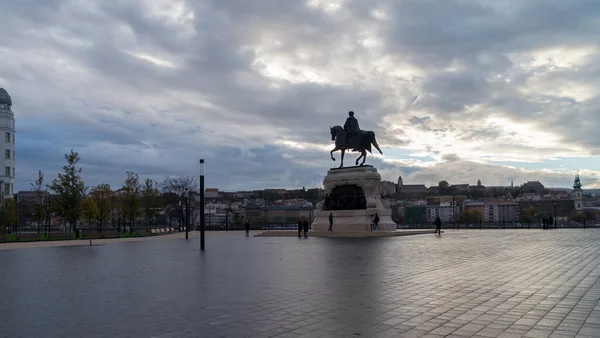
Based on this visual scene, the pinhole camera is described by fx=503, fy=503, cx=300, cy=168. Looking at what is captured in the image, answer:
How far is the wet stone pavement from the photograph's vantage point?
21.7 feet

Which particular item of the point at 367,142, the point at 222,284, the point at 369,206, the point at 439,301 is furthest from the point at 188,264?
the point at 367,142

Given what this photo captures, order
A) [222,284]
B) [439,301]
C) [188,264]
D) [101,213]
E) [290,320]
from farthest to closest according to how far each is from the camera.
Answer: [101,213]
[188,264]
[222,284]
[439,301]
[290,320]

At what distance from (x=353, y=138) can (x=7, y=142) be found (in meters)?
78.7

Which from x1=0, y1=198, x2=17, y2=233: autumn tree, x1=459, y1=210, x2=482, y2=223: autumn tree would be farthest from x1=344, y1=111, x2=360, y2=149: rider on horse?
x1=459, y1=210, x2=482, y2=223: autumn tree

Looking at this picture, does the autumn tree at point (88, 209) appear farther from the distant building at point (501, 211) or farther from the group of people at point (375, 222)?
the distant building at point (501, 211)

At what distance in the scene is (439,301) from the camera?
27.4 ft

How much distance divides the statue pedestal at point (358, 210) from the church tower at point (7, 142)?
2960 inches

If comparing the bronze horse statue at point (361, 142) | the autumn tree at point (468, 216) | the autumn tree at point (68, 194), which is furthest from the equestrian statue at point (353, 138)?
the autumn tree at point (468, 216)

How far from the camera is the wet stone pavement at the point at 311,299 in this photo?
6629mm

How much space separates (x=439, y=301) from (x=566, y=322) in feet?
6.69

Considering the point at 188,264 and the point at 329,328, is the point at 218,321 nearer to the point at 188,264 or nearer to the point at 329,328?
the point at 329,328

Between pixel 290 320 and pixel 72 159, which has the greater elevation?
pixel 72 159

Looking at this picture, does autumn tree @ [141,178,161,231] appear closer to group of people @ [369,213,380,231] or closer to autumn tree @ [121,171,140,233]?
autumn tree @ [121,171,140,233]

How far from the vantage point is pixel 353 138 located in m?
39.4
